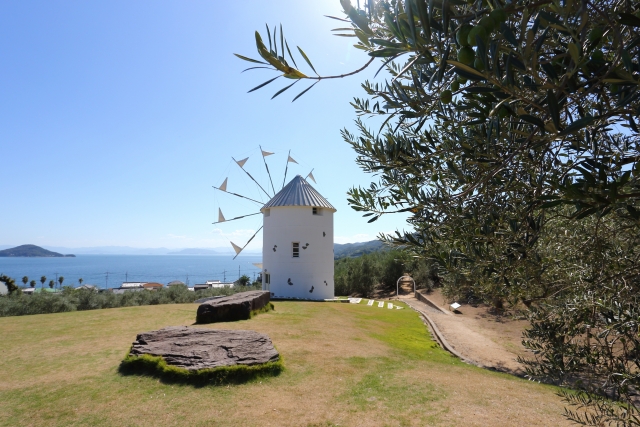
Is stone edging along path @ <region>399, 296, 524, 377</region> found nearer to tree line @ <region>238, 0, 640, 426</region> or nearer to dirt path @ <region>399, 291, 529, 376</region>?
dirt path @ <region>399, 291, 529, 376</region>

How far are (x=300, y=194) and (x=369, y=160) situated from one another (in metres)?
21.9

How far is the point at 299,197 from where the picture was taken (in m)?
25.2

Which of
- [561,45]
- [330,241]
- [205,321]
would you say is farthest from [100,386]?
[330,241]

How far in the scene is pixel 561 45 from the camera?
7.74 ft

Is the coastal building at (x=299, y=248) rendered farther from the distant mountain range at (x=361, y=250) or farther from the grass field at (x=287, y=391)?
the grass field at (x=287, y=391)

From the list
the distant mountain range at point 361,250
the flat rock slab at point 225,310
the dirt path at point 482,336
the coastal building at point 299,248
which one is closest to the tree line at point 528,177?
the distant mountain range at point 361,250

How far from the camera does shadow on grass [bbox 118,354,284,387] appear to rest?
7832mm

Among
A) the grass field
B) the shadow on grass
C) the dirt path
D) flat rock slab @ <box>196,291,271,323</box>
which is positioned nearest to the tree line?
the grass field

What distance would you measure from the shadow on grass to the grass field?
A: 0.69 feet

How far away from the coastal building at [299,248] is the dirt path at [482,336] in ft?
19.9

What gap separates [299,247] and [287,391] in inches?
674

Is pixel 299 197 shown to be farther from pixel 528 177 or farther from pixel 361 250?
pixel 528 177

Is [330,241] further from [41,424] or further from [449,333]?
[41,424]

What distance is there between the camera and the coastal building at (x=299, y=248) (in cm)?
2436
